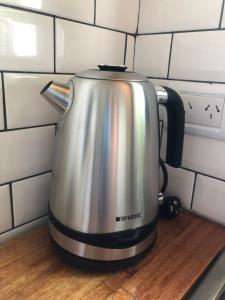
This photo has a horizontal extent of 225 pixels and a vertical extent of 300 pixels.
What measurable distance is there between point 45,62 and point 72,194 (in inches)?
9.8

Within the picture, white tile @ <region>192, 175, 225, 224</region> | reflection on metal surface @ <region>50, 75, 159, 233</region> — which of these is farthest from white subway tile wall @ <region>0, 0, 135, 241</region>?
white tile @ <region>192, 175, 225, 224</region>

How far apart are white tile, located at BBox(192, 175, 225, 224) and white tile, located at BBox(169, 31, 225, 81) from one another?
0.21 m

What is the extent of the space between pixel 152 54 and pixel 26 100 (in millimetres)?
317

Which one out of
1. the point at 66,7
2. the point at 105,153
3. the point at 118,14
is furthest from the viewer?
the point at 118,14

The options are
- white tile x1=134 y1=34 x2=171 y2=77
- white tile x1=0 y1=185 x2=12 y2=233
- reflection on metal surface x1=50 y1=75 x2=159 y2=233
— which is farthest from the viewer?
white tile x1=134 y1=34 x2=171 y2=77

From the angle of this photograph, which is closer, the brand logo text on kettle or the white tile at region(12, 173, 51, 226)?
the brand logo text on kettle

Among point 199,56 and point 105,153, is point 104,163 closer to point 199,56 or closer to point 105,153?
point 105,153

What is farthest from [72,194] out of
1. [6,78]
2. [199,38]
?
[199,38]

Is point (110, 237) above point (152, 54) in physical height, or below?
below

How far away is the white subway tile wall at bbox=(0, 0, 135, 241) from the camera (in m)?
0.43

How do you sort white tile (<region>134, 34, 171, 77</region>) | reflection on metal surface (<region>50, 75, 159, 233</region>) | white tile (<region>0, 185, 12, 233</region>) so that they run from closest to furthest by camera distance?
1. reflection on metal surface (<region>50, 75, 159, 233</region>)
2. white tile (<region>0, 185, 12, 233</region>)
3. white tile (<region>134, 34, 171, 77</region>)

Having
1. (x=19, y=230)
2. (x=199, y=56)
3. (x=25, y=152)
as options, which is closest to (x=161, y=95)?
(x=199, y=56)

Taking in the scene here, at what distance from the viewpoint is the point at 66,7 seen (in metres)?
0.48

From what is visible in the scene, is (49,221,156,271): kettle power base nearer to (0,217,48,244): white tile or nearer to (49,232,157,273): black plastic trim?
(49,232,157,273): black plastic trim
